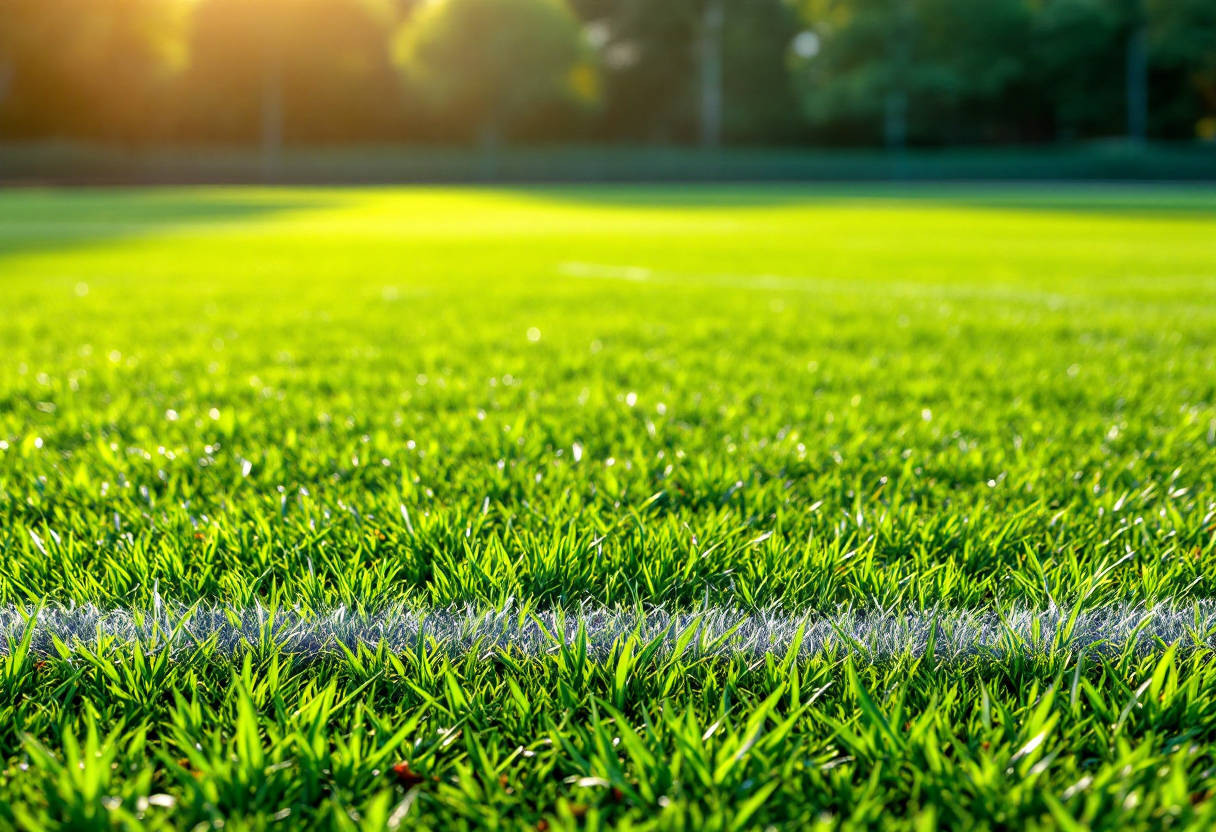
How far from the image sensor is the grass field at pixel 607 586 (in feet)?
3.32

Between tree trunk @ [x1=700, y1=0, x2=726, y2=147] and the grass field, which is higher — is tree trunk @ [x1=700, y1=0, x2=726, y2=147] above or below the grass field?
above

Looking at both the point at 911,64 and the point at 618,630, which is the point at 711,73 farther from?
the point at 618,630

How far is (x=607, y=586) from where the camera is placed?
57.4 inches

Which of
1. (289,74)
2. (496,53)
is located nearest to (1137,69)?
(496,53)

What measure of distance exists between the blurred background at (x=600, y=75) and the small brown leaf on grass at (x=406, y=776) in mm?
47830

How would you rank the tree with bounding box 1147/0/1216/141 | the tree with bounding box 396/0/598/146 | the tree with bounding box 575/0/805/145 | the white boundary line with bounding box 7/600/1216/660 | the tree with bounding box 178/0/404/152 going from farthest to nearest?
the tree with bounding box 575/0/805/145 < the tree with bounding box 1147/0/1216/141 < the tree with bounding box 178/0/404/152 < the tree with bounding box 396/0/598/146 < the white boundary line with bounding box 7/600/1216/660

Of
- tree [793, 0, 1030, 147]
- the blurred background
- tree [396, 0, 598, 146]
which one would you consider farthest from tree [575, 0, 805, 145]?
tree [396, 0, 598, 146]

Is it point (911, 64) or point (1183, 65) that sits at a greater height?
point (911, 64)

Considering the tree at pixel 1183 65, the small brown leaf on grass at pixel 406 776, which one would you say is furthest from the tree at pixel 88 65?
the small brown leaf on grass at pixel 406 776

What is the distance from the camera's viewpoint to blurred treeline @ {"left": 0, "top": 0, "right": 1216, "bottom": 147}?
159 ft

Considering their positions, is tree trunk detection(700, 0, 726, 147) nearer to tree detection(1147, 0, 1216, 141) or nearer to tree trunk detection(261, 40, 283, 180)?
tree trunk detection(261, 40, 283, 180)

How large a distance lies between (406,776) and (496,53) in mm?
50863

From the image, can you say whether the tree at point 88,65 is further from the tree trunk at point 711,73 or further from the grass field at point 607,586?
the grass field at point 607,586

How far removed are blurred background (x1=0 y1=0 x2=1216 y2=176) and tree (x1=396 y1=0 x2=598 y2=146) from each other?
0.37ft
